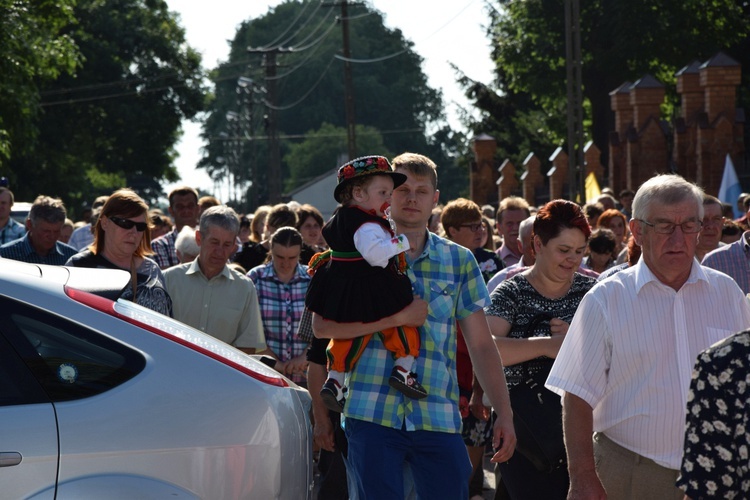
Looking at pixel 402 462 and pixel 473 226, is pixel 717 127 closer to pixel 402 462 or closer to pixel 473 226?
pixel 473 226

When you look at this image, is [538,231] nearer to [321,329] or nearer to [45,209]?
[321,329]

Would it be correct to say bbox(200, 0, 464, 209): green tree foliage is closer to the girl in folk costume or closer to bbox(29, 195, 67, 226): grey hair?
bbox(29, 195, 67, 226): grey hair

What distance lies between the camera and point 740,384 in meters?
3.05

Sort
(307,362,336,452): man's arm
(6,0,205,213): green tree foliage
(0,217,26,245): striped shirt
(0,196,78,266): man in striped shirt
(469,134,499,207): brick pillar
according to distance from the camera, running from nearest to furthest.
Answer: (307,362,336,452): man's arm
(0,196,78,266): man in striped shirt
(0,217,26,245): striped shirt
(469,134,499,207): brick pillar
(6,0,205,213): green tree foliage

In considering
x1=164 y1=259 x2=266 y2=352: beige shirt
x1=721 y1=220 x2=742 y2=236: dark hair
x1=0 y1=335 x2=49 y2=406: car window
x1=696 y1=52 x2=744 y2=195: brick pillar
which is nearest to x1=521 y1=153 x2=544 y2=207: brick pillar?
x1=696 y1=52 x2=744 y2=195: brick pillar

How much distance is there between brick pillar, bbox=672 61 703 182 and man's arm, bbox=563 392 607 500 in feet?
79.4

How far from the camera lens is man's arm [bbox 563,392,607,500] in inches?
179

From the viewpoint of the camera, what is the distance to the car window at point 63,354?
14.0 feet

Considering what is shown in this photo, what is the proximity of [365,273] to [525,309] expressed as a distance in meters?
1.23

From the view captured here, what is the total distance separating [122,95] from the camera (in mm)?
55188

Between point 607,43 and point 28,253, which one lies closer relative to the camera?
point 28,253

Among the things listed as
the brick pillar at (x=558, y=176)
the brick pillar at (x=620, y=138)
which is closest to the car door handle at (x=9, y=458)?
the brick pillar at (x=620, y=138)

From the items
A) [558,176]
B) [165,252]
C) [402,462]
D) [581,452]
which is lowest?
[402,462]

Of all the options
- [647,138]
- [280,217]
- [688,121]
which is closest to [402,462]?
[280,217]
